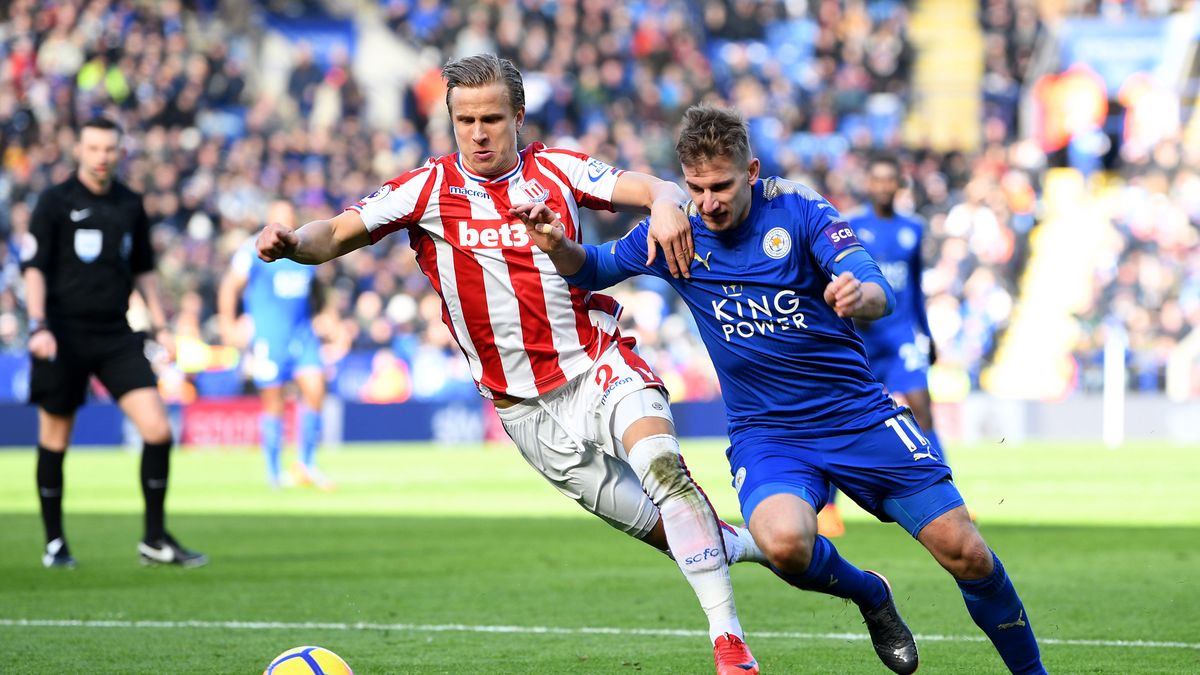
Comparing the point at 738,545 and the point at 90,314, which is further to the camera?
the point at 90,314

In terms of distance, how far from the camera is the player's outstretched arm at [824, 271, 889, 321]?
5.10 m

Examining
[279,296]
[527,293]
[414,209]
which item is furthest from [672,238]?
[279,296]

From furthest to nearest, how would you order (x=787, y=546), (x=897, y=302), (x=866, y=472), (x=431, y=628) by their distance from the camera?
(x=897, y=302) → (x=431, y=628) → (x=866, y=472) → (x=787, y=546)

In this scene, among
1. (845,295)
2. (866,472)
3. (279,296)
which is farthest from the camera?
(279,296)

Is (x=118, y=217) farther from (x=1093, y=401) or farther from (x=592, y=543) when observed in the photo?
(x=1093, y=401)

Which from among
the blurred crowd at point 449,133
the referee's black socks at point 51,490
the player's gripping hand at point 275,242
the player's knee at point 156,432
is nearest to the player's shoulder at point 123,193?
the player's knee at point 156,432

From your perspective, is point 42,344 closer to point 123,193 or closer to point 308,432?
point 123,193

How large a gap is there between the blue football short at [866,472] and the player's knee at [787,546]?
0.15 meters

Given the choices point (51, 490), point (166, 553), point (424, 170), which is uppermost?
point (424, 170)

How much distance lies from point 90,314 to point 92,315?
1 cm

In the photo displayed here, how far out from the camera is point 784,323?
5.70 meters

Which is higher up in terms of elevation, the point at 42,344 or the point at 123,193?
the point at 123,193

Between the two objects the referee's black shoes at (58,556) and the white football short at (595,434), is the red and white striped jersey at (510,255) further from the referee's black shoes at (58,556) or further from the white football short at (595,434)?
the referee's black shoes at (58,556)

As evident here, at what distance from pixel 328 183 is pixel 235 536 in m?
15.3
